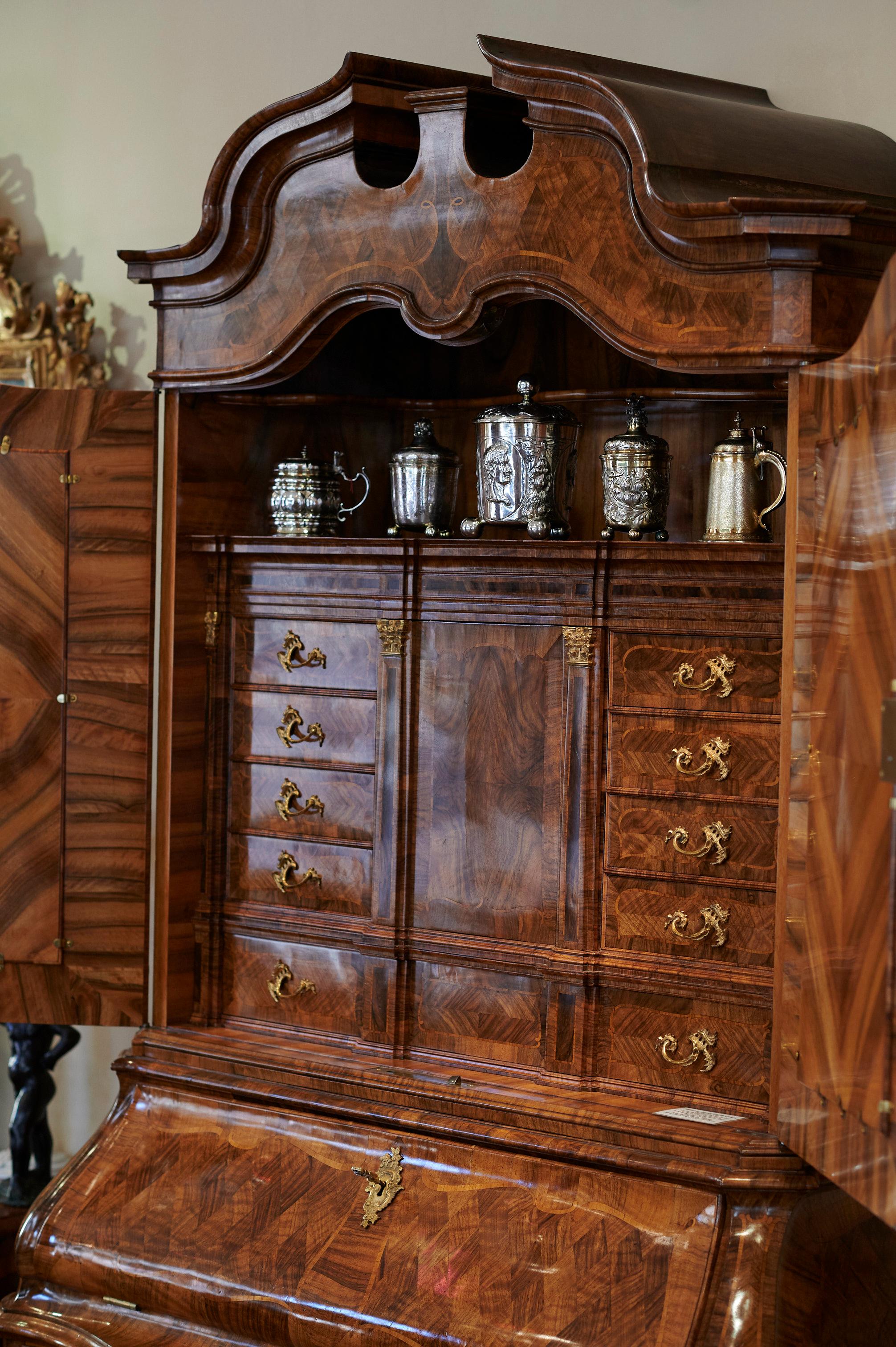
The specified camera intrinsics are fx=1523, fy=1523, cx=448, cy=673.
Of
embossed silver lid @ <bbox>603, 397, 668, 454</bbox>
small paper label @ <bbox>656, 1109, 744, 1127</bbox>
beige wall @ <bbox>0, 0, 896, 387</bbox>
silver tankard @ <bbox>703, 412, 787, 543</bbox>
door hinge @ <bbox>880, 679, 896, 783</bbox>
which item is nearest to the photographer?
door hinge @ <bbox>880, 679, 896, 783</bbox>

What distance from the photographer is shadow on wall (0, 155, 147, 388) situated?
4.06m

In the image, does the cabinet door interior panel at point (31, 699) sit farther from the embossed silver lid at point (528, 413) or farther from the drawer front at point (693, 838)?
the drawer front at point (693, 838)

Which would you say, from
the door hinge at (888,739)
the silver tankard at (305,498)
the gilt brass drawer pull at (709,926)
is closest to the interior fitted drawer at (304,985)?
the gilt brass drawer pull at (709,926)

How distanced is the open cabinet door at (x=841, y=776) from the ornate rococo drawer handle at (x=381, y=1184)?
748 mm

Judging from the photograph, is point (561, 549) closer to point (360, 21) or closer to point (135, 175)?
point (360, 21)

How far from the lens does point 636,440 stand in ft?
9.65

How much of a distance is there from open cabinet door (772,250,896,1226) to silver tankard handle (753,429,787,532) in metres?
0.23

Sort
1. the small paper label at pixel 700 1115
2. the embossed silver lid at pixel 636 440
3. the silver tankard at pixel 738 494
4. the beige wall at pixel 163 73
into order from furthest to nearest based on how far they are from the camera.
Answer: the beige wall at pixel 163 73 → the embossed silver lid at pixel 636 440 → the silver tankard at pixel 738 494 → the small paper label at pixel 700 1115

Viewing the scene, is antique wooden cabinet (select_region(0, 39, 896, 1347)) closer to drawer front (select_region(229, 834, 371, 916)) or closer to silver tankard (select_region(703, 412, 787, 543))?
drawer front (select_region(229, 834, 371, 916))

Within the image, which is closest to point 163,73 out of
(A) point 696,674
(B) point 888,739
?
(A) point 696,674

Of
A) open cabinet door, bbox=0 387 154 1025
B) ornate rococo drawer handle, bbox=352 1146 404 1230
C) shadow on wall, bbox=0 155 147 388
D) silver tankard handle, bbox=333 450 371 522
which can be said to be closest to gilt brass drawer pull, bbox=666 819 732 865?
ornate rococo drawer handle, bbox=352 1146 404 1230

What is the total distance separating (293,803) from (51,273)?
71.7 inches

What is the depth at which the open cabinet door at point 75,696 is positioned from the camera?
3.27m

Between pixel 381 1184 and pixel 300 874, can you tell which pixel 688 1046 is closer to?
pixel 381 1184
